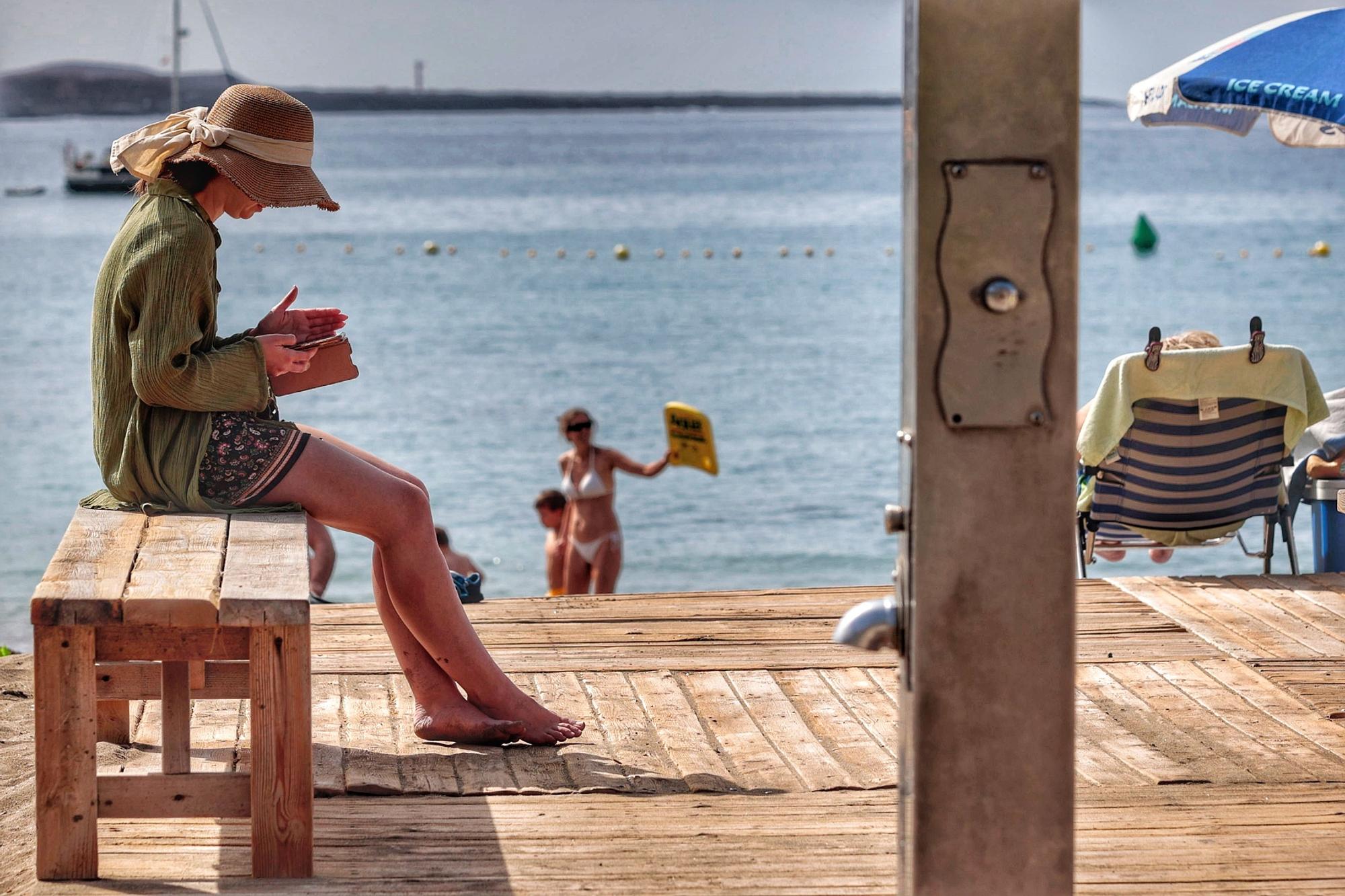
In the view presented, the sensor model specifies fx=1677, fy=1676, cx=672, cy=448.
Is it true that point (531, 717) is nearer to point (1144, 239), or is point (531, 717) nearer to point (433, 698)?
point (433, 698)

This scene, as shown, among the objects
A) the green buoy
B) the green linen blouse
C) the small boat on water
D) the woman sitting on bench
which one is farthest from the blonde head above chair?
the small boat on water

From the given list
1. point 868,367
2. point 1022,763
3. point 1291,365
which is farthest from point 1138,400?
point 868,367

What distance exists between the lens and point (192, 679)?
3.46m

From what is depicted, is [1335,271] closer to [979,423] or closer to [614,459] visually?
[614,459]

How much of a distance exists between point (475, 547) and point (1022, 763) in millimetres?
16038

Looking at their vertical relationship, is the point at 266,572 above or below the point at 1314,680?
above

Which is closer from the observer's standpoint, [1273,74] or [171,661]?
[171,661]

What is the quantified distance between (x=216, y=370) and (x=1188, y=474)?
363 centimetres

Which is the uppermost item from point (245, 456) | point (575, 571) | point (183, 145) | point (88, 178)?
point (88, 178)

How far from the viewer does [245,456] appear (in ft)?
10.8

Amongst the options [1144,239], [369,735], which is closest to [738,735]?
[369,735]

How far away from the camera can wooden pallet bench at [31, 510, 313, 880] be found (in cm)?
271

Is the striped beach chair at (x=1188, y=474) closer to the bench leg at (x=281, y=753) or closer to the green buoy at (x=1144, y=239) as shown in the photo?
the bench leg at (x=281, y=753)

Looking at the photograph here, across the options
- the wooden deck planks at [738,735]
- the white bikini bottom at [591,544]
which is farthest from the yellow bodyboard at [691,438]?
the wooden deck planks at [738,735]
